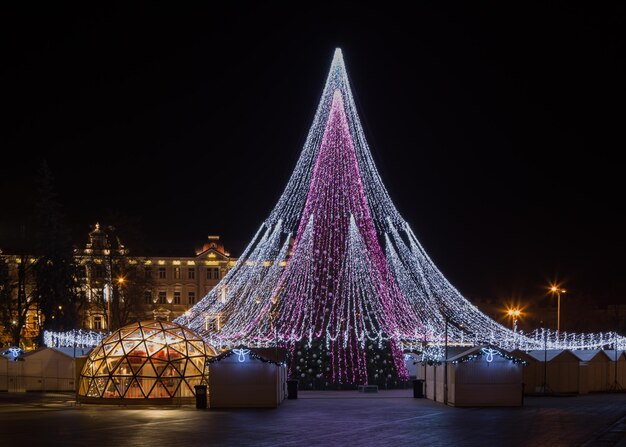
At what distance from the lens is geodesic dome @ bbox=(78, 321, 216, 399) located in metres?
32.7

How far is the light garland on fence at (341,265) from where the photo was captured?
33.7 meters

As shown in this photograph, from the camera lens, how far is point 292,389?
34.3 metres

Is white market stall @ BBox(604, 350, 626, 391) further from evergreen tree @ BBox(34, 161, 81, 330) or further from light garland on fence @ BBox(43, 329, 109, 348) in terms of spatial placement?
evergreen tree @ BBox(34, 161, 81, 330)

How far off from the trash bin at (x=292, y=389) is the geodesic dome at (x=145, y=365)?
10.4 ft

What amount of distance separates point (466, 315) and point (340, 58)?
41.2 ft

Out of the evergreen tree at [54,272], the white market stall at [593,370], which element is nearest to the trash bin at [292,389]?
the white market stall at [593,370]

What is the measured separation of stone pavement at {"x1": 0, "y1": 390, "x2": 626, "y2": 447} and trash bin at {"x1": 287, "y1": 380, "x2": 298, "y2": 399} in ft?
1.98

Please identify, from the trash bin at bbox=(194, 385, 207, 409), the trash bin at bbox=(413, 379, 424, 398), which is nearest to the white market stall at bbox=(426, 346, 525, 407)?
the trash bin at bbox=(413, 379, 424, 398)

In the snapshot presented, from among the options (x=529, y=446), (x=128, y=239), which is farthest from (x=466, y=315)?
(x=128, y=239)

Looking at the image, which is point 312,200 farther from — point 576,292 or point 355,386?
point 576,292

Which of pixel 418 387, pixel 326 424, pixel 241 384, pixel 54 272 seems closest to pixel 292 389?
pixel 241 384

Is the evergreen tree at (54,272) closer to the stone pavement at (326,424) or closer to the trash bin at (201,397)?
the stone pavement at (326,424)

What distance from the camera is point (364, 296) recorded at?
35875 mm

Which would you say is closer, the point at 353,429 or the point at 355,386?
the point at 353,429
